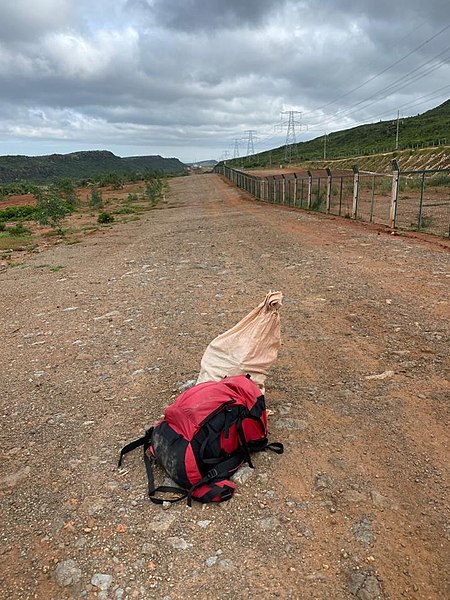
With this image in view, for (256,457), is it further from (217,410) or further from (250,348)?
(250,348)

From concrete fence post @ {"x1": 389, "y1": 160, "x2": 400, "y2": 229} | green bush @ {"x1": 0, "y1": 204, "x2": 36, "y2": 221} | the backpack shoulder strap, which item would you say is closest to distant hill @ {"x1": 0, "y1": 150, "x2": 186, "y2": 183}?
green bush @ {"x1": 0, "y1": 204, "x2": 36, "y2": 221}

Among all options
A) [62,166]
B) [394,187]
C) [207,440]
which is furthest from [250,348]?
[62,166]

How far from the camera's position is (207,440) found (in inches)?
96.6

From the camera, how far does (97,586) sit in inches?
75.7

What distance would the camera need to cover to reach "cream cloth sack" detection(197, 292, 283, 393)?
315 cm

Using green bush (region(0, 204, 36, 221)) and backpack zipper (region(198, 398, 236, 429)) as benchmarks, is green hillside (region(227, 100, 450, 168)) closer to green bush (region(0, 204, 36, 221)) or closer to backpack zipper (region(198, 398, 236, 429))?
green bush (region(0, 204, 36, 221))

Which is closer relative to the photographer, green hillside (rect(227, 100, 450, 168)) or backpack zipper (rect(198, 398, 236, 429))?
backpack zipper (rect(198, 398, 236, 429))

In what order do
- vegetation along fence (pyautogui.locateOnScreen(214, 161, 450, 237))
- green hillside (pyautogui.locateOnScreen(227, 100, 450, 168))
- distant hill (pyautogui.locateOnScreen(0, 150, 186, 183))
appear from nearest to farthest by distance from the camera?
vegetation along fence (pyautogui.locateOnScreen(214, 161, 450, 237))
green hillside (pyautogui.locateOnScreen(227, 100, 450, 168))
distant hill (pyautogui.locateOnScreen(0, 150, 186, 183))

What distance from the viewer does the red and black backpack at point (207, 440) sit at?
2396mm

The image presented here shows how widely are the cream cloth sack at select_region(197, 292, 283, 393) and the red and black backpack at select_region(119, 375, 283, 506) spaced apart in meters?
0.38

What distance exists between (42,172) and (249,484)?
9785cm

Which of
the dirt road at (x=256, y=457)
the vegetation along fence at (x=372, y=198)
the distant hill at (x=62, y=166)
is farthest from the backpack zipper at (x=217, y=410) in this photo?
the distant hill at (x=62, y=166)

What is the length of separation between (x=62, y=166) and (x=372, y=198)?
101 metres

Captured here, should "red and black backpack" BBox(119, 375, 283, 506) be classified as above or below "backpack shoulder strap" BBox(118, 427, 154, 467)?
above
